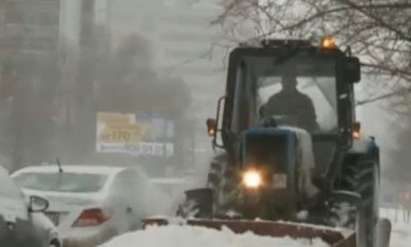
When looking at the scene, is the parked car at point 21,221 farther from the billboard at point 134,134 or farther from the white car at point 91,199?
the billboard at point 134,134

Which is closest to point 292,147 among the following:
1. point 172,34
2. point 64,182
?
point 64,182

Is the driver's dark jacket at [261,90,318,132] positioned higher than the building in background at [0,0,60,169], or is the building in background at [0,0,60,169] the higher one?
the building in background at [0,0,60,169]

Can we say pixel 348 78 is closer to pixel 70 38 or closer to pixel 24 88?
pixel 24 88

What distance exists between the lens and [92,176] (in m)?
13.3

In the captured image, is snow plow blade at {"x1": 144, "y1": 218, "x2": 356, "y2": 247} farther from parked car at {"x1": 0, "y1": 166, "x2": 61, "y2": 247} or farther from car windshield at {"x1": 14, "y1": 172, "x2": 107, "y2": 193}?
car windshield at {"x1": 14, "y1": 172, "x2": 107, "y2": 193}

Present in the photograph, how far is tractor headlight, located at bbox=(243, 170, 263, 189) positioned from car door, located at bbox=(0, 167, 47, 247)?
2.44m

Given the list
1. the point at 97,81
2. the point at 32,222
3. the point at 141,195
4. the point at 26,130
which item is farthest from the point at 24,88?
the point at 32,222

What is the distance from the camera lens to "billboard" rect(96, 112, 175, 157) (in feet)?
200

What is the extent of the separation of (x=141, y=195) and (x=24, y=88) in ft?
154

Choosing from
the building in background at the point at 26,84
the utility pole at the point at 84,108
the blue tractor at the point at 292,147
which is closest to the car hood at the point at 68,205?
the blue tractor at the point at 292,147

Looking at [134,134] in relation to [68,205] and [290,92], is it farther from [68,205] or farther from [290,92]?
[290,92]

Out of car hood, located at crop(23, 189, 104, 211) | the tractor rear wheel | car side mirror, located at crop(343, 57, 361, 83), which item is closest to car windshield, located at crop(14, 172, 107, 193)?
car hood, located at crop(23, 189, 104, 211)

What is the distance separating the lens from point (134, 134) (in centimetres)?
6097

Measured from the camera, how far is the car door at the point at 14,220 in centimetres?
914
